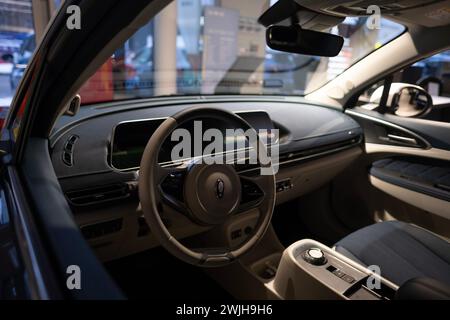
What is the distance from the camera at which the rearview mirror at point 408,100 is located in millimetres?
2543

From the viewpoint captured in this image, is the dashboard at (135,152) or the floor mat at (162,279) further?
the floor mat at (162,279)

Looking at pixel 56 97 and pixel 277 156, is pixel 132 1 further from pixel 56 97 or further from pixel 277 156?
pixel 277 156

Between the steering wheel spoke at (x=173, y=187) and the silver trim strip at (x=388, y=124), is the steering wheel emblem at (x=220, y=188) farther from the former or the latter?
the silver trim strip at (x=388, y=124)

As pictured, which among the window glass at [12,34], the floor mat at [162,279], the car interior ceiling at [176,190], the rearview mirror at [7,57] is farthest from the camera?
the rearview mirror at [7,57]

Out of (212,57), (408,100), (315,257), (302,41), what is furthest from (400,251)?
(212,57)

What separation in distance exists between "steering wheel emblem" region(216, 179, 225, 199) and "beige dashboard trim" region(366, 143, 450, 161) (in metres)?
1.64

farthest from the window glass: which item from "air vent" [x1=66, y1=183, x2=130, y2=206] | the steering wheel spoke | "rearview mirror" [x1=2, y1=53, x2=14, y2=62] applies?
the steering wheel spoke

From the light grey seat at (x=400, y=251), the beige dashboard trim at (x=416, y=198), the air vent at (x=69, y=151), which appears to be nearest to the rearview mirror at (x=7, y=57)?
the air vent at (x=69, y=151)

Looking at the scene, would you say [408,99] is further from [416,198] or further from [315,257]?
[315,257]

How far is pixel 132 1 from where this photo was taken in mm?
772

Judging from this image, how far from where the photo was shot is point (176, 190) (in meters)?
1.36

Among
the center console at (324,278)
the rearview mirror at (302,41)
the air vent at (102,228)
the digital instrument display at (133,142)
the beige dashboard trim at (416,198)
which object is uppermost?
the rearview mirror at (302,41)
